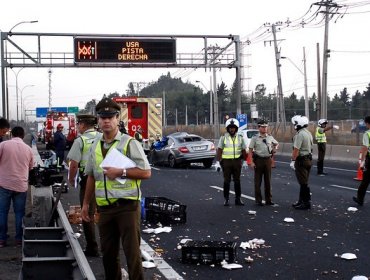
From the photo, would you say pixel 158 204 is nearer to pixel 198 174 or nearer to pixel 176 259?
pixel 176 259

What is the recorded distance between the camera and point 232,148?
1247cm

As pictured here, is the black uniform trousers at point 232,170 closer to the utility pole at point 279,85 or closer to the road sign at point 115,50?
the road sign at point 115,50

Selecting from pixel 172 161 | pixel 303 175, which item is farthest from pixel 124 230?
pixel 172 161

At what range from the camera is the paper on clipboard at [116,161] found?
522cm

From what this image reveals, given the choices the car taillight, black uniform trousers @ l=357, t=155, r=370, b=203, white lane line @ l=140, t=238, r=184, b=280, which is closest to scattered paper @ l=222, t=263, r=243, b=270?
white lane line @ l=140, t=238, r=184, b=280

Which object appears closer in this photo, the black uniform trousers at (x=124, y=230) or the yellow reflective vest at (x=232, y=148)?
the black uniform trousers at (x=124, y=230)

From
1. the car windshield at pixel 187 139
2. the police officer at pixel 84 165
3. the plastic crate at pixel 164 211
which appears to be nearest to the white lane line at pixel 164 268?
the police officer at pixel 84 165

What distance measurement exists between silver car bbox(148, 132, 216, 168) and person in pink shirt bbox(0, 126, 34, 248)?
14984mm

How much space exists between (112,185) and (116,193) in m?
0.09

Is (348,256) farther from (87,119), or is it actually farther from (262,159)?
(262,159)

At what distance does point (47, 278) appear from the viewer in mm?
5867

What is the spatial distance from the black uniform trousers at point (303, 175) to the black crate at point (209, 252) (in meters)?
4.80

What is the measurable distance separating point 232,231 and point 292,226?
1.16m

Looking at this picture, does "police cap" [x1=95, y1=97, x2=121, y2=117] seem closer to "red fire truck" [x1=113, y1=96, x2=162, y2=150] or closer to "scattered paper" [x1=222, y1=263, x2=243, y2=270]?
"scattered paper" [x1=222, y1=263, x2=243, y2=270]
